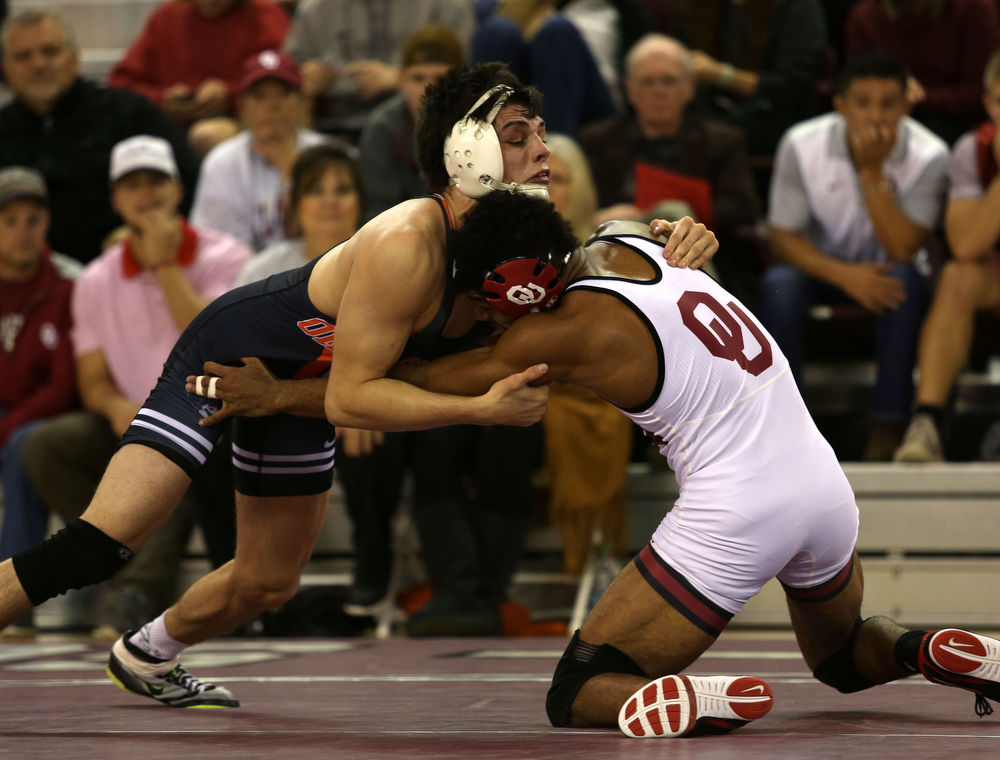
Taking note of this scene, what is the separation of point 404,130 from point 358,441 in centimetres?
153

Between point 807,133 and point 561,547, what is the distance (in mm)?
1941

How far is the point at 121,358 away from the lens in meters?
5.68

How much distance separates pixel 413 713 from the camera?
3.28 metres

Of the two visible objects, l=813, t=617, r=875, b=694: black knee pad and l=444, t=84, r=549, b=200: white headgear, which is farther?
l=813, t=617, r=875, b=694: black knee pad

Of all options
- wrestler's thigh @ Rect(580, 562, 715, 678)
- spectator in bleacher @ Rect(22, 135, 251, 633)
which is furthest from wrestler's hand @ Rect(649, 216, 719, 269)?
spectator in bleacher @ Rect(22, 135, 251, 633)

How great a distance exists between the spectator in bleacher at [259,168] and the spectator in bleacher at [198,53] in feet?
2.63

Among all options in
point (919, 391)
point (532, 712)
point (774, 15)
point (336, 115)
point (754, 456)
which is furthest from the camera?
point (336, 115)

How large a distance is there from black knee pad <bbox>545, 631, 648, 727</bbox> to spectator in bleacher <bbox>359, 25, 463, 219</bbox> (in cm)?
319

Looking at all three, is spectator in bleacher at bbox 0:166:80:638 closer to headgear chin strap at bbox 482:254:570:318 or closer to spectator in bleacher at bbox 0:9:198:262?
spectator in bleacher at bbox 0:9:198:262

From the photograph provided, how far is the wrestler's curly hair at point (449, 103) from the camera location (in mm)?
3164

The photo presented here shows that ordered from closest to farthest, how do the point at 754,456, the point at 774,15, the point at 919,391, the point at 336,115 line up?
the point at 754,456 → the point at 919,391 → the point at 774,15 → the point at 336,115

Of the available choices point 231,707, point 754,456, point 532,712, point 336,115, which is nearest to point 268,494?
point 231,707

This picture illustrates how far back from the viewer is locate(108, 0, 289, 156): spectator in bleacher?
7.02 metres

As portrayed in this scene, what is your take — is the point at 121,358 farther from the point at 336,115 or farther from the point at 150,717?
the point at 150,717
